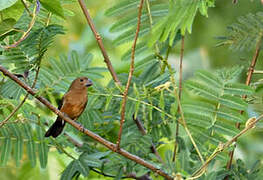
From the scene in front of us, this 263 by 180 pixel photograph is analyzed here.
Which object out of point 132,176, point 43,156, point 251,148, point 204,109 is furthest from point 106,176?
point 251,148

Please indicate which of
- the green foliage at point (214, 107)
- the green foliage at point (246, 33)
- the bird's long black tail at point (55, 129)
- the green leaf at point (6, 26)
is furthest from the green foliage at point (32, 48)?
the green foliage at point (246, 33)

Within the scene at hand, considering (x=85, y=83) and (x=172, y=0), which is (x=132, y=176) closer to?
(x=85, y=83)

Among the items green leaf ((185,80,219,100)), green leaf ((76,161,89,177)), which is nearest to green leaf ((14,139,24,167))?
green leaf ((76,161,89,177))

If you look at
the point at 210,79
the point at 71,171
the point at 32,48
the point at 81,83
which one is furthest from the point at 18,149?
the point at 210,79

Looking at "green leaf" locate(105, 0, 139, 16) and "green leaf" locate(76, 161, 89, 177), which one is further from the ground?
"green leaf" locate(105, 0, 139, 16)

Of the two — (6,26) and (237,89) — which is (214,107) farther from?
(6,26)

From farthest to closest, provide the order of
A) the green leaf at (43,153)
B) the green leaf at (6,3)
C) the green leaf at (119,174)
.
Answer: the green leaf at (43,153) < the green leaf at (119,174) < the green leaf at (6,3)

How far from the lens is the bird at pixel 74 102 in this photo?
1.77 meters

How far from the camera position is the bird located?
1.77 meters

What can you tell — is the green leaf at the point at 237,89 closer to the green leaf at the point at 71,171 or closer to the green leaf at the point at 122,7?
the green leaf at the point at 122,7

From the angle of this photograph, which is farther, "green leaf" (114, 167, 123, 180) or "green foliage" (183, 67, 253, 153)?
"green leaf" (114, 167, 123, 180)

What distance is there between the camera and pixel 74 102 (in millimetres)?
2031

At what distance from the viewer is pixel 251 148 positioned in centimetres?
298

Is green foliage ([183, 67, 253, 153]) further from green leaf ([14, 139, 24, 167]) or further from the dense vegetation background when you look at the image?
green leaf ([14, 139, 24, 167])
